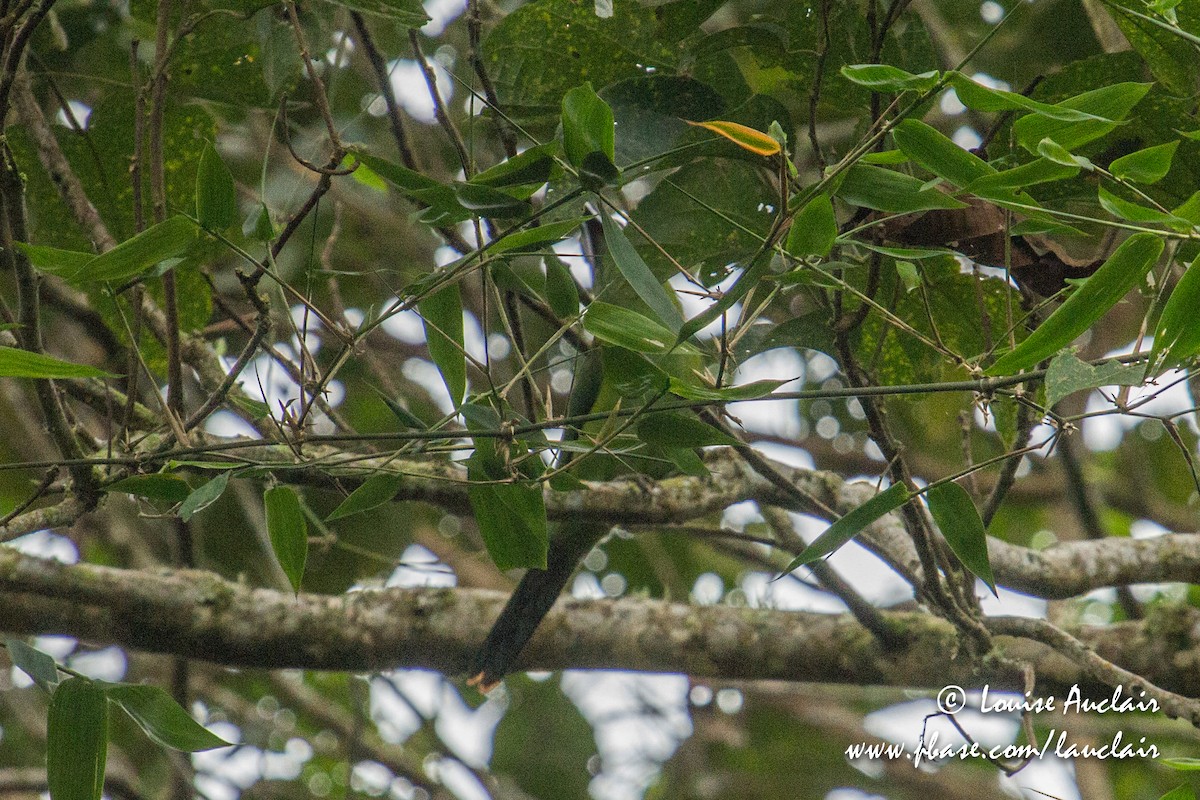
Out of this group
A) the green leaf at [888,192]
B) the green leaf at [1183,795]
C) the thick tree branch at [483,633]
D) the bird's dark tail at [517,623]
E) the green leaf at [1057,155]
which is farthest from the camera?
the thick tree branch at [483,633]

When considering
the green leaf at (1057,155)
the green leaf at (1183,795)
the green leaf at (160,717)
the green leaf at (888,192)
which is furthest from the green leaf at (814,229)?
the green leaf at (160,717)

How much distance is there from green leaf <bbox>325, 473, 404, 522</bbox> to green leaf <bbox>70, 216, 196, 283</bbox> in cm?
26

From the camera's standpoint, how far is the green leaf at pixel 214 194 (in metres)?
0.70

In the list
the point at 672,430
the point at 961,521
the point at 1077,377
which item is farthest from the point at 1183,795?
the point at 672,430

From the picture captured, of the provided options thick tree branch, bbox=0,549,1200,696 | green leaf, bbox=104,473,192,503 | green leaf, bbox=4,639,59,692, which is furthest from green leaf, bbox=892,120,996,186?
thick tree branch, bbox=0,549,1200,696

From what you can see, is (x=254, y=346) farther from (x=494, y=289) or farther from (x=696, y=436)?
(x=696, y=436)

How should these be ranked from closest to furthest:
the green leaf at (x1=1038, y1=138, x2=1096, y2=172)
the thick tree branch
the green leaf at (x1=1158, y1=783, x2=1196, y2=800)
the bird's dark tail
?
1. the green leaf at (x1=1038, y1=138, x2=1096, y2=172)
2. the green leaf at (x1=1158, y1=783, x2=1196, y2=800)
3. the bird's dark tail
4. the thick tree branch

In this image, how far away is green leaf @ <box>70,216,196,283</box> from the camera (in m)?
0.68

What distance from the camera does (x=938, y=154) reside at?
0.66m

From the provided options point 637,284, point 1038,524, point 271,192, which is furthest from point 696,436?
point 1038,524

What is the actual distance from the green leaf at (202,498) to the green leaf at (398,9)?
0.44m

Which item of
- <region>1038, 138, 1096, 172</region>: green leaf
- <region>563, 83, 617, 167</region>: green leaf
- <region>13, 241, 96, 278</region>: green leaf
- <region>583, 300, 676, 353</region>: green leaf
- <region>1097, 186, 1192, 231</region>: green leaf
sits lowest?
<region>1097, 186, 1192, 231</region>: green leaf

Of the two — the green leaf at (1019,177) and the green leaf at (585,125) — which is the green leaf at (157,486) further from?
the green leaf at (1019,177)

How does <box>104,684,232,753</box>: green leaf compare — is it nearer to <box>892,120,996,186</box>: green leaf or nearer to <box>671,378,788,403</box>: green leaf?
<box>671,378,788,403</box>: green leaf
